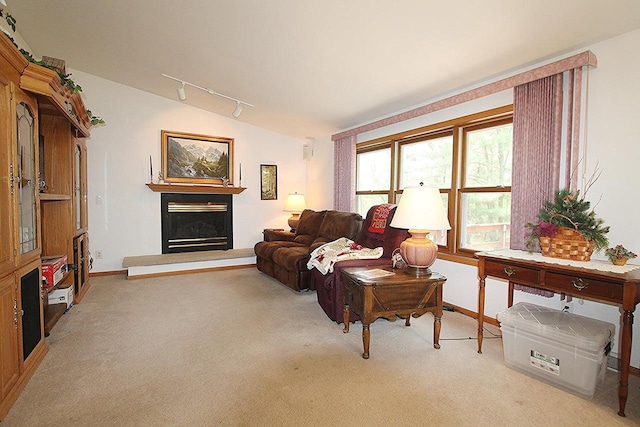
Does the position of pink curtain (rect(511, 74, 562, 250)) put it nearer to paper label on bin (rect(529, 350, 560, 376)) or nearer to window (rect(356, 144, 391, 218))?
paper label on bin (rect(529, 350, 560, 376))

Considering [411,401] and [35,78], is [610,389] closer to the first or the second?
[411,401]

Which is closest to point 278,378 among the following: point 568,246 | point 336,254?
point 336,254

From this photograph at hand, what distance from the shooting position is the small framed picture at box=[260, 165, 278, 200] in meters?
5.86

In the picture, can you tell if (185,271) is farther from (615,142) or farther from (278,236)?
(615,142)

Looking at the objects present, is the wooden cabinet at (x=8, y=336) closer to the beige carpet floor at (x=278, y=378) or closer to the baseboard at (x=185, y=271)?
the beige carpet floor at (x=278, y=378)

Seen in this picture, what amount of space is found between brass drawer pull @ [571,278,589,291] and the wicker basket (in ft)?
0.87

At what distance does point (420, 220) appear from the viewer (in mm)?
2326

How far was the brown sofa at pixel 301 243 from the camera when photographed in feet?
12.4

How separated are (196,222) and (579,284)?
16.5 ft

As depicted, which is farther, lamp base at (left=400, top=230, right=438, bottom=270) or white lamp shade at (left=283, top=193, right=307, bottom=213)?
white lamp shade at (left=283, top=193, right=307, bottom=213)

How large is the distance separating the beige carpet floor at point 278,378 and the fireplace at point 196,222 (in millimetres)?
2137

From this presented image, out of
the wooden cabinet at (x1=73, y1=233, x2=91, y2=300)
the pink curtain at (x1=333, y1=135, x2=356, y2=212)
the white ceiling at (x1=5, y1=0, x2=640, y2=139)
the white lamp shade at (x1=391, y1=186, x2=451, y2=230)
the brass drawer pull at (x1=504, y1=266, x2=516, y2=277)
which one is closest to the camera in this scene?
the white ceiling at (x1=5, y1=0, x2=640, y2=139)

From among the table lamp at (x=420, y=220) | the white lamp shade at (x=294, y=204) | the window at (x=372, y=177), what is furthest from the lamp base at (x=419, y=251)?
the white lamp shade at (x=294, y=204)

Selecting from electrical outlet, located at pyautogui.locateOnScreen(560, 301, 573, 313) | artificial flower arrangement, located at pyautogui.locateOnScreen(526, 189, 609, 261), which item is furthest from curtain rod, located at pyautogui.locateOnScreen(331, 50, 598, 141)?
electrical outlet, located at pyautogui.locateOnScreen(560, 301, 573, 313)
